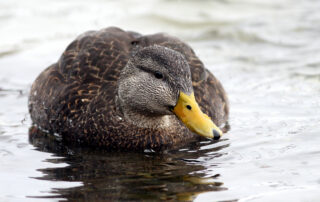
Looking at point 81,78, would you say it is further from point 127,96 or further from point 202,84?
point 202,84

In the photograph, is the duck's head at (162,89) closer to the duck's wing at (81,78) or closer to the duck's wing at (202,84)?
the duck's wing at (81,78)

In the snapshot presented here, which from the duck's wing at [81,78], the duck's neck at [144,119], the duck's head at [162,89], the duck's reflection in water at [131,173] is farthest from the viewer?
the duck's wing at [81,78]

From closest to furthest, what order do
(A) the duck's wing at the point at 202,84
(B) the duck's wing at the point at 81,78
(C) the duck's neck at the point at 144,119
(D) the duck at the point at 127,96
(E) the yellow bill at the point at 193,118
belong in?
1. (E) the yellow bill at the point at 193,118
2. (D) the duck at the point at 127,96
3. (C) the duck's neck at the point at 144,119
4. (B) the duck's wing at the point at 81,78
5. (A) the duck's wing at the point at 202,84

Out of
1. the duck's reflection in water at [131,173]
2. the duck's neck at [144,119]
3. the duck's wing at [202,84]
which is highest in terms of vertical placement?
the duck's wing at [202,84]

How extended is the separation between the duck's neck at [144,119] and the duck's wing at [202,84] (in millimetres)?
589

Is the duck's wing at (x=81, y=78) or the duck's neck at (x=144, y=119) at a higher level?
the duck's wing at (x=81, y=78)

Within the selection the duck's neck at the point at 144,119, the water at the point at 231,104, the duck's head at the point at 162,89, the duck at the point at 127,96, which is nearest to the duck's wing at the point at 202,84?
the duck at the point at 127,96

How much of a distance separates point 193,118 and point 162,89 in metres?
0.54

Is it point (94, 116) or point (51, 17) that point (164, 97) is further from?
point (51, 17)

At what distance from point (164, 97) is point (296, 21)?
7.82 meters

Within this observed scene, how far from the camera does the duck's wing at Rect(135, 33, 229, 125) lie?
29.3 feet

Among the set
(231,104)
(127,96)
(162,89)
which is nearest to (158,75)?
(162,89)

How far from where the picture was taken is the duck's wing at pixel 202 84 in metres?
8.94

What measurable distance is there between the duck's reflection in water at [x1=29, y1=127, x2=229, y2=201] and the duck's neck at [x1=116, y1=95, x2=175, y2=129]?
359 mm
